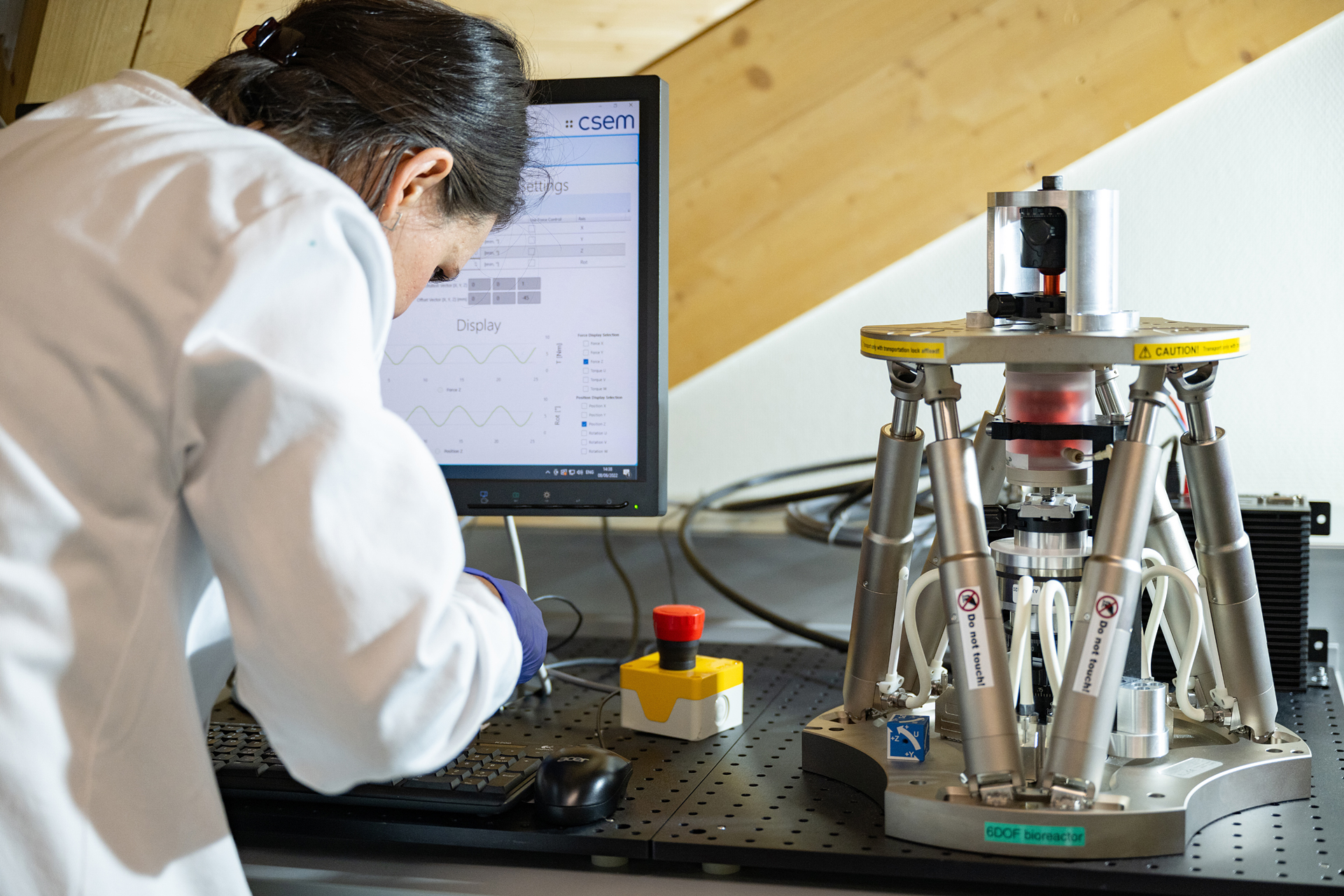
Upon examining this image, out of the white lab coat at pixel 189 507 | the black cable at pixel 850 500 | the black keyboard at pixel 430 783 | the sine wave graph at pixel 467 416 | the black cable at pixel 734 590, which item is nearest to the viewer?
the white lab coat at pixel 189 507

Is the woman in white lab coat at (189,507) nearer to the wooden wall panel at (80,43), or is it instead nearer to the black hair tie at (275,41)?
the black hair tie at (275,41)

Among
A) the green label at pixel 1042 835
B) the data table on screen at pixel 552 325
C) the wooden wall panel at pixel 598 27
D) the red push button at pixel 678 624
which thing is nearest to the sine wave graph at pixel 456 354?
the data table on screen at pixel 552 325

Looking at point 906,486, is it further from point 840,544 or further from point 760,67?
point 760,67

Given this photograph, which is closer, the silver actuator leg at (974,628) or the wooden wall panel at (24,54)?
the silver actuator leg at (974,628)

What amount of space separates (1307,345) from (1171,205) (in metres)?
0.21

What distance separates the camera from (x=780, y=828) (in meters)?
0.74

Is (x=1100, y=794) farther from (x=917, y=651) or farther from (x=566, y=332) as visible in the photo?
(x=566, y=332)

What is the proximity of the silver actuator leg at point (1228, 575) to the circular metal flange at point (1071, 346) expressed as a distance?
92 mm

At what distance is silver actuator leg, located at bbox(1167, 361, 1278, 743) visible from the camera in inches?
30.6

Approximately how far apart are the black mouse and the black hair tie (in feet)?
1.61

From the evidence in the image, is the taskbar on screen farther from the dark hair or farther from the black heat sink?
the black heat sink

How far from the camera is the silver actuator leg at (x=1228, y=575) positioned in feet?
2.55

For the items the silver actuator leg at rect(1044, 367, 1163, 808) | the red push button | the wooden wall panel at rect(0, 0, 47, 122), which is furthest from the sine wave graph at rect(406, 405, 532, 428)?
the wooden wall panel at rect(0, 0, 47, 122)

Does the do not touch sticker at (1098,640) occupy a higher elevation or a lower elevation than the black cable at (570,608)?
higher
